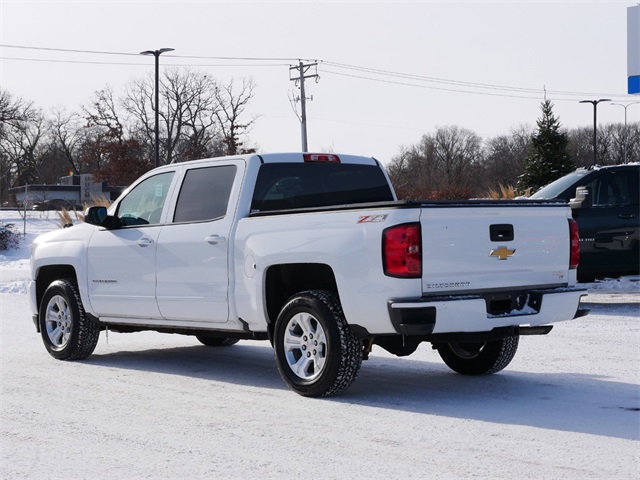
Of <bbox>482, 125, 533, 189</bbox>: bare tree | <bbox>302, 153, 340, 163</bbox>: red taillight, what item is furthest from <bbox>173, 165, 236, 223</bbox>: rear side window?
<bbox>482, 125, 533, 189</bbox>: bare tree

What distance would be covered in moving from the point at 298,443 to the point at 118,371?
3841mm

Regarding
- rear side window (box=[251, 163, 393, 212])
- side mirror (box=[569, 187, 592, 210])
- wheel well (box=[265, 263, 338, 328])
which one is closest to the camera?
wheel well (box=[265, 263, 338, 328])

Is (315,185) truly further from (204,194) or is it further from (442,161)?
(442,161)

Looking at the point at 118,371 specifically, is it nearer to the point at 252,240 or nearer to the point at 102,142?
the point at 252,240

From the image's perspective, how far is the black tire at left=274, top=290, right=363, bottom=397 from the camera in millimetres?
7500

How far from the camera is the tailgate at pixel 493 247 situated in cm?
718

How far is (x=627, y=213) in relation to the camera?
48.6ft

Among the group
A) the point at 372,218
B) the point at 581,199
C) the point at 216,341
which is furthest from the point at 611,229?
the point at 372,218

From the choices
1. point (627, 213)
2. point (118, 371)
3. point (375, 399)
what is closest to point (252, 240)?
point (375, 399)

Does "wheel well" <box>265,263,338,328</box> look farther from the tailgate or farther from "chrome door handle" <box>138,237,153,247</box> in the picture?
"chrome door handle" <box>138,237,153,247</box>

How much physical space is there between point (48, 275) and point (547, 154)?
56065 mm

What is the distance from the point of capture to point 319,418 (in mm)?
7004

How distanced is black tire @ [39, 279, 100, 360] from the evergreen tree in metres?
55.1

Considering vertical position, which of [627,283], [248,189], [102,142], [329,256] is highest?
[102,142]
